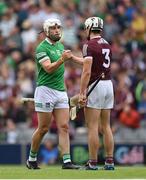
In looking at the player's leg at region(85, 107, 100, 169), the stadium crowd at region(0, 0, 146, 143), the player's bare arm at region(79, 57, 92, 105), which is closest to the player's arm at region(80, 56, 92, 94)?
the player's bare arm at region(79, 57, 92, 105)

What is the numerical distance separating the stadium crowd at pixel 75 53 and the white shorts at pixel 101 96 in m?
7.81

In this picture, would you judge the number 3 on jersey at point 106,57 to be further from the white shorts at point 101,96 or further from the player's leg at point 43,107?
the player's leg at point 43,107

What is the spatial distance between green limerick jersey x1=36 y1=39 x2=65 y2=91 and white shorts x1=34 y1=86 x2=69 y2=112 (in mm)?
78

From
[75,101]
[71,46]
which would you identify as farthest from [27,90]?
[75,101]

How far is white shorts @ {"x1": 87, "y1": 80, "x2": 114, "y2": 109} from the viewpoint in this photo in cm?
1495

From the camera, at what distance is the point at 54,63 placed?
1470cm

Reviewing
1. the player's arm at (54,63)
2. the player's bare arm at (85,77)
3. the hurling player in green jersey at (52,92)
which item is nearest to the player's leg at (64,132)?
the hurling player in green jersey at (52,92)

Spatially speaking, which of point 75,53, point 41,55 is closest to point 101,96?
point 41,55

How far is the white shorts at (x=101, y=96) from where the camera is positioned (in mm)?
14945

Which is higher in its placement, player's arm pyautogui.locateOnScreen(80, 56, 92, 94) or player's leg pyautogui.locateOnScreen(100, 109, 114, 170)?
player's arm pyautogui.locateOnScreen(80, 56, 92, 94)

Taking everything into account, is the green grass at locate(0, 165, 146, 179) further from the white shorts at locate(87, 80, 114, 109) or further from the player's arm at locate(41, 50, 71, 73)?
the player's arm at locate(41, 50, 71, 73)

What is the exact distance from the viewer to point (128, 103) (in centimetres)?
2306

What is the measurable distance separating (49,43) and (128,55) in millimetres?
10241

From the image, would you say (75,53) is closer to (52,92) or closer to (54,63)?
(52,92)
